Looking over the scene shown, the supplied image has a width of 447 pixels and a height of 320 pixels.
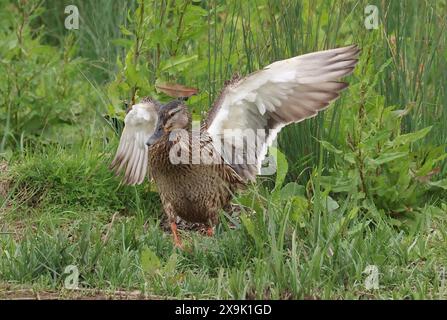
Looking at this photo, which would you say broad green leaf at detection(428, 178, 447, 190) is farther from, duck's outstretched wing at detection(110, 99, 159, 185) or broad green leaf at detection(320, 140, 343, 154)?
duck's outstretched wing at detection(110, 99, 159, 185)

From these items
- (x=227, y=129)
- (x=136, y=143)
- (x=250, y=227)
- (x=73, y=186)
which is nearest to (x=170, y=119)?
(x=227, y=129)

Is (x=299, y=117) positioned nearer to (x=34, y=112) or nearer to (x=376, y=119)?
(x=376, y=119)

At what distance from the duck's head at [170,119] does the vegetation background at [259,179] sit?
45 centimetres

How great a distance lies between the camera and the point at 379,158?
19.6 feet

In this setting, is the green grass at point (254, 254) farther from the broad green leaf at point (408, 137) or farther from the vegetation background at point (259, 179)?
the broad green leaf at point (408, 137)

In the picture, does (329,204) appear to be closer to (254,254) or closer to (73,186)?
(254,254)

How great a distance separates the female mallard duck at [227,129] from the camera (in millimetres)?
6004

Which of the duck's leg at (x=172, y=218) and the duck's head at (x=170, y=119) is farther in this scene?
the duck's head at (x=170, y=119)

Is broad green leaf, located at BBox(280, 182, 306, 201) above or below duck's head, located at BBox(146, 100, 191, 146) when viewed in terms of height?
below

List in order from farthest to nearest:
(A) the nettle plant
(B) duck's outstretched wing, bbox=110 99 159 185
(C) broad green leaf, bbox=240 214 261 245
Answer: (B) duck's outstretched wing, bbox=110 99 159 185 < (A) the nettle plant < (C) broad green leaf, bbox=240 214 261 245

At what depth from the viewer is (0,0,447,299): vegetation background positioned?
5.27 meters

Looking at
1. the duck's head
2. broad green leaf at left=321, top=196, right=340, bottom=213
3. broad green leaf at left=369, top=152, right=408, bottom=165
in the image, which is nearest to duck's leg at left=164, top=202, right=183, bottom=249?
the duck's head

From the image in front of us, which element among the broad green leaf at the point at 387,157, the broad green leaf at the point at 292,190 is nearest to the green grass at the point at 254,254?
the broad green leaf at the point at 292,190

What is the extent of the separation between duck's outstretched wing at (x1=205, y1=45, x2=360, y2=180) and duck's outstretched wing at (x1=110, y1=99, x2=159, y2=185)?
0.36m
